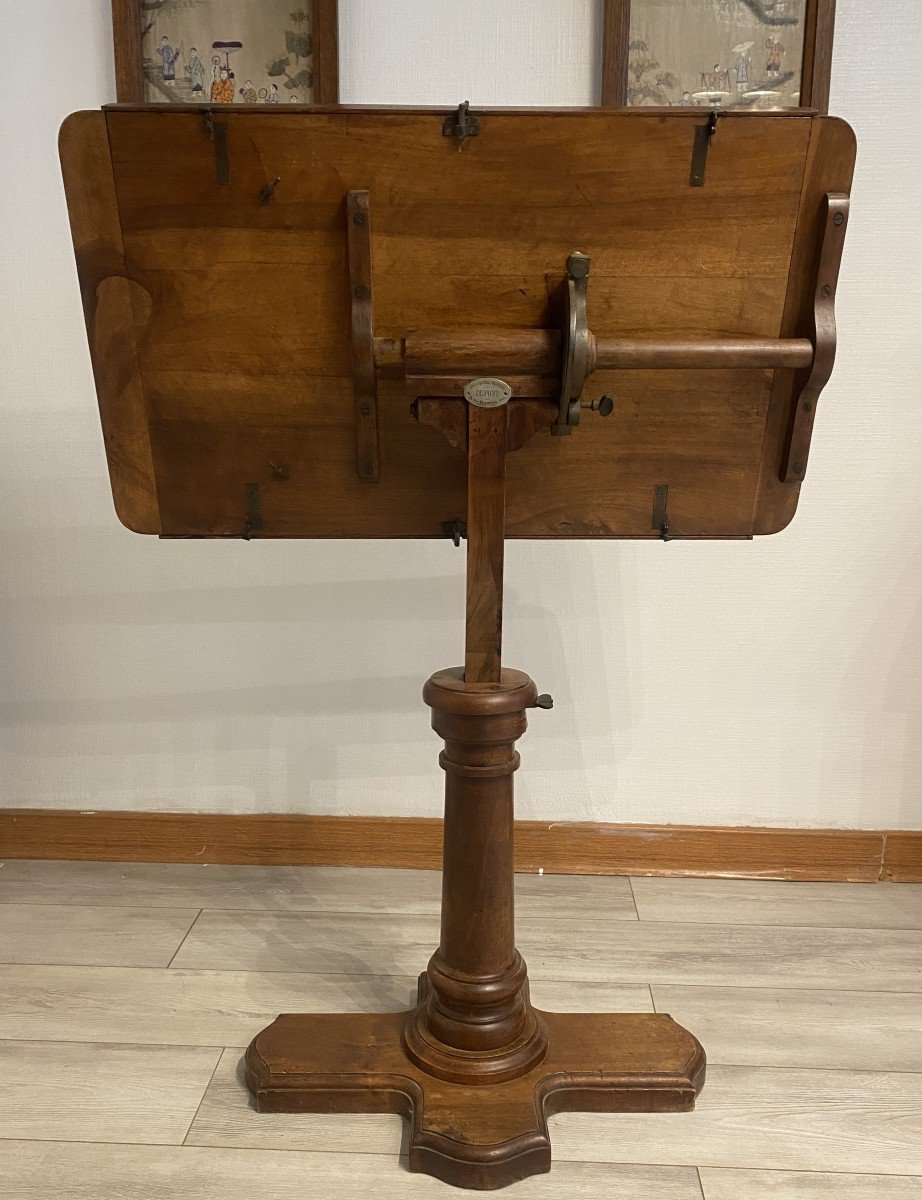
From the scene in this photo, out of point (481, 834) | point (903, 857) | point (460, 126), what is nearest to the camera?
point (460, 126)

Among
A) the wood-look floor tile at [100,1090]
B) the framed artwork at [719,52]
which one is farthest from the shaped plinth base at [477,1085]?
the framed artwork at [719,52]

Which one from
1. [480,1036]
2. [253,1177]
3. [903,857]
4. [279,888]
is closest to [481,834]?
[480,1036]

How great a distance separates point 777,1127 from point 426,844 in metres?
1.00

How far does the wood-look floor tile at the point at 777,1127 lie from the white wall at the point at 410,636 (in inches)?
30.0

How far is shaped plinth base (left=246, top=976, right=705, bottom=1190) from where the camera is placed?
4.66 ft

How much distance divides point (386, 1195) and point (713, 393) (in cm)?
117

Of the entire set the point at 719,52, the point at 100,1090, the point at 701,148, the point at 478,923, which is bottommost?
the point at 100,1090

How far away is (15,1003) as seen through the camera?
1804 mm

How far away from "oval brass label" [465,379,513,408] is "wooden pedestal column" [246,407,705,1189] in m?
0.02

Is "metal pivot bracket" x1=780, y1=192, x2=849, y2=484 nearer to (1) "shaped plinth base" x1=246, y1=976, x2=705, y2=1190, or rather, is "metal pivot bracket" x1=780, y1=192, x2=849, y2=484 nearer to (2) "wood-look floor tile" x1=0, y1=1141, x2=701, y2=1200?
(1) "shaped plinth base" x1=246, y1=976, x2=705, y2=1190

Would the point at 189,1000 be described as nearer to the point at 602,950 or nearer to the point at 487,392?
the point at 602,950

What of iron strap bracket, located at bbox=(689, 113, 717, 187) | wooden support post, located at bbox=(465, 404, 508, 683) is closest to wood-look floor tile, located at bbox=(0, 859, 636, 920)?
wooden support post, located at bbox=(465, 404, 508, 683)

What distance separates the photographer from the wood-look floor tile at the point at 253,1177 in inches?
54.4

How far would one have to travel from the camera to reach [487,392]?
1.38 m
